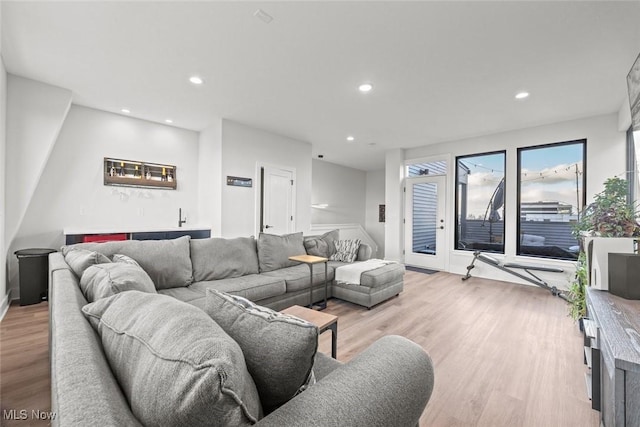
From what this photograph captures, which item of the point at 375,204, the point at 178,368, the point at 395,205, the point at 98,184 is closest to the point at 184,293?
the point at 178,368

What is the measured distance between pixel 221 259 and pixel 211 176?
2223mm

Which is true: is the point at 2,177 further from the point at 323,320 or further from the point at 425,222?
the point at 425,222

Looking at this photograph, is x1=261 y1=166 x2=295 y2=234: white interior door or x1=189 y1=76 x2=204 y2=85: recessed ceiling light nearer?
x1=189 y1=76 x2=204 y2=85: recessed ceiling light

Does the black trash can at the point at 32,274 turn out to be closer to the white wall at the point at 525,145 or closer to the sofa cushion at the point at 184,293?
the sofa cushion at the point at 184,293

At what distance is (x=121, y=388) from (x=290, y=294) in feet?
8.29

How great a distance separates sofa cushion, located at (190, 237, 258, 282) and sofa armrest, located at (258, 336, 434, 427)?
2.35m

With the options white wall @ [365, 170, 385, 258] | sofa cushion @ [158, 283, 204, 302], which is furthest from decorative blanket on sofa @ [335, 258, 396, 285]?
white wall @ [365, 170, 385, 258]

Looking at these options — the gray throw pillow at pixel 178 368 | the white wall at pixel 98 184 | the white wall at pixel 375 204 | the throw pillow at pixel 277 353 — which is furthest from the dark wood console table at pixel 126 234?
the white wall at pixel 375 204

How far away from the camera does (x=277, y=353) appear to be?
2.48ft

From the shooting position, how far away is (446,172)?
5.70m

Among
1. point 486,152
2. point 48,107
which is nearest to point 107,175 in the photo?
point 48,107

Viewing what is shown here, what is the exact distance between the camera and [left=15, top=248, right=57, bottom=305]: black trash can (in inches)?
126

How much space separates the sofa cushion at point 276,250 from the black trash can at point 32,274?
2.58 m

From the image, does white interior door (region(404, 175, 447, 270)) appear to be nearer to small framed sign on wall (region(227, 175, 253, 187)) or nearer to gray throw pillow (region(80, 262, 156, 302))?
small framed sign on wall (region(227, 175, 253, 187))
